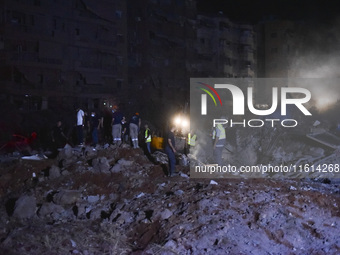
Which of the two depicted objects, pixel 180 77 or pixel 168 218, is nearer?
pixel 168 218

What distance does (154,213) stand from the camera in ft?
31.0

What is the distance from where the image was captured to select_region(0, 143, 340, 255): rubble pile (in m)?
8.38

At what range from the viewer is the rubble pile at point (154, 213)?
838cm

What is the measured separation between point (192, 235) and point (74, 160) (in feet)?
20.6

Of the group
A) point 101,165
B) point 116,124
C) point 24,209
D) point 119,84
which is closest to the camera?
point 24,209

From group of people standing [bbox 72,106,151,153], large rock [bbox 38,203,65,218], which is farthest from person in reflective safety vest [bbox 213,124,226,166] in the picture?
large rock [bbox 38,203,65,218]

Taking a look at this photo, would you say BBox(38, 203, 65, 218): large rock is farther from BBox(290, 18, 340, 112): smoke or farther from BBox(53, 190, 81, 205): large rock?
BBox(290, 18, 340, 112): smoke

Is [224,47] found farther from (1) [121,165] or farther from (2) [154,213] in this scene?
(2) [154,213]

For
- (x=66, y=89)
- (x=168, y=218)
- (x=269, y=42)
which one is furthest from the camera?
(x=269, y=42)

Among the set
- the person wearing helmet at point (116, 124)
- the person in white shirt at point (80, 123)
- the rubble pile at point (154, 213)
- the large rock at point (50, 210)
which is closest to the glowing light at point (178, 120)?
the person wearing helmet at point (116, 124)

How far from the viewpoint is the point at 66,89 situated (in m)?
33.0

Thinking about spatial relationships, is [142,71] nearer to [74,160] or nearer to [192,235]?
[74,160]

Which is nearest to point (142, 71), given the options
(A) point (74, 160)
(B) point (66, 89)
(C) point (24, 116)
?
(B) point (66, 89)

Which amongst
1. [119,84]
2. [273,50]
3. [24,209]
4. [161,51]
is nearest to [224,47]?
[273,50]
